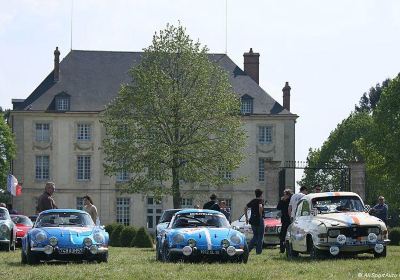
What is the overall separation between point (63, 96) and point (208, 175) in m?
26.1

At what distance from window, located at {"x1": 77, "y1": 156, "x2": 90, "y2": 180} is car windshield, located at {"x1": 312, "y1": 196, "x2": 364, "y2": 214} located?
6229 centimetres

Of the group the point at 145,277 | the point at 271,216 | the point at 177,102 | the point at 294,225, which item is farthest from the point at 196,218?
the point at 177,102

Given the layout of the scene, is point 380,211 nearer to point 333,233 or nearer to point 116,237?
point 333,233

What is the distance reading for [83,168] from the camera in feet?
289

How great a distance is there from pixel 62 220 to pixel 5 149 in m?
65.1

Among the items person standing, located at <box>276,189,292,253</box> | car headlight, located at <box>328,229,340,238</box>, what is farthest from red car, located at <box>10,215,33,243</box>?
car headlight, located at <box>328,229,340,238</box>

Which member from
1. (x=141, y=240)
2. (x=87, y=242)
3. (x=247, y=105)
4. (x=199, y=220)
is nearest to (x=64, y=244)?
(x=87, y=242)

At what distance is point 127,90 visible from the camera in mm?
63844

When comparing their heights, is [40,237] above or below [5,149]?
below

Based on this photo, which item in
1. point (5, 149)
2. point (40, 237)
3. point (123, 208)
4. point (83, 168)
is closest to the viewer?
point (40, 237)

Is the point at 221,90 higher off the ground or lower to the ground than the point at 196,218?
higher

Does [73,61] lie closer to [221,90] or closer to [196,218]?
[221,90]

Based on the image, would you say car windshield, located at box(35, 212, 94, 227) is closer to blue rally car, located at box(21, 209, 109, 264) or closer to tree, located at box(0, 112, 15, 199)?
blue rally car, located at box(21, 209, 109, 264)

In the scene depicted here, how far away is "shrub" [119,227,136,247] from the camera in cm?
4956
